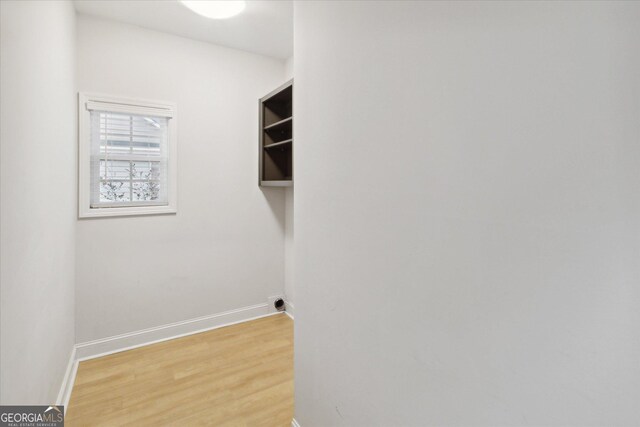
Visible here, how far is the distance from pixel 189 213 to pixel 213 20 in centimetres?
170

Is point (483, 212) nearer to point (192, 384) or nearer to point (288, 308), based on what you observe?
point (192, 384)

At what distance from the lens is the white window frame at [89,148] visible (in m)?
2.47

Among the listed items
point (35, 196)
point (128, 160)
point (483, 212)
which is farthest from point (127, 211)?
point (483, 212)

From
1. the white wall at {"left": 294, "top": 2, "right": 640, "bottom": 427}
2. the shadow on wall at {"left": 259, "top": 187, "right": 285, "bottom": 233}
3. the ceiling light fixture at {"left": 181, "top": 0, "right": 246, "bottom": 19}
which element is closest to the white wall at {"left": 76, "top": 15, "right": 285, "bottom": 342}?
the shadow on wall at {"left": 259, "top": 187, "right": 285, "bottom": 233}

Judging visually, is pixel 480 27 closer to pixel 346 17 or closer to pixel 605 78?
pixel 605 78

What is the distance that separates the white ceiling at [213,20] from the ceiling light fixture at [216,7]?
8 centimetres

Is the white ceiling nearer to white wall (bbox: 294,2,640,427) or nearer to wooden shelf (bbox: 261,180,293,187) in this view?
wooden shelf (bbox: 261,180,293,187)

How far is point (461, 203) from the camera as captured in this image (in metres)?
0.81

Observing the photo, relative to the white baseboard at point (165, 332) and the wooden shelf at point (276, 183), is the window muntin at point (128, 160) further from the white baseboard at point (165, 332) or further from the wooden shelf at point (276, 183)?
the white baseboard at point (165, 332)

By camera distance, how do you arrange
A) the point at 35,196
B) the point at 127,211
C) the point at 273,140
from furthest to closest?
the point at 273,140, the point at 127,211, the point at 35,196

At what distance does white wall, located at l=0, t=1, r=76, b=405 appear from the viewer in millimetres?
1099

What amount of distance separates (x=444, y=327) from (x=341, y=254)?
52 centimetres

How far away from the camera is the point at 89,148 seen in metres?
2.52

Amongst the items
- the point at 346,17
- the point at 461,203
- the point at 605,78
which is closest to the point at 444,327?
the point at 461,203
